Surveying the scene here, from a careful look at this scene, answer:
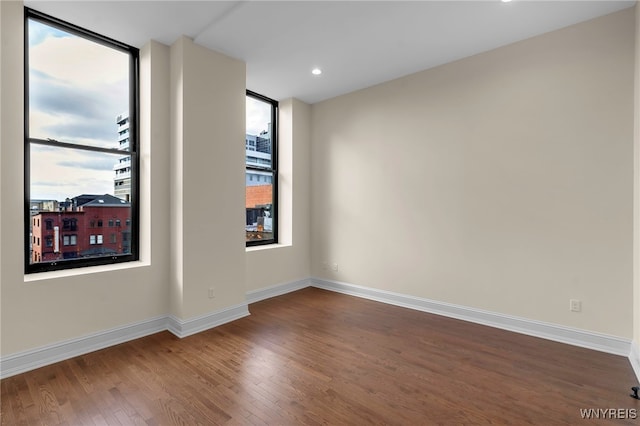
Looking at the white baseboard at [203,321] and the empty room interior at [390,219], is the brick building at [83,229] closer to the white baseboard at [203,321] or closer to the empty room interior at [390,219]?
the empty room interior at [390,219]

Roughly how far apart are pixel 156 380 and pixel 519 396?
2.78 meters

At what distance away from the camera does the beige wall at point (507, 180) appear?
9.41 ft

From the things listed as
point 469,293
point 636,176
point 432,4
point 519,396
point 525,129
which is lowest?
point 519,396

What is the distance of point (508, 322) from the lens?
3.40 m

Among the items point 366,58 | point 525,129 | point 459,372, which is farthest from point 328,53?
point 459,372

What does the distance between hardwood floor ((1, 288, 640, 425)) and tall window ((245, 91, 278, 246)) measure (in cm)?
185

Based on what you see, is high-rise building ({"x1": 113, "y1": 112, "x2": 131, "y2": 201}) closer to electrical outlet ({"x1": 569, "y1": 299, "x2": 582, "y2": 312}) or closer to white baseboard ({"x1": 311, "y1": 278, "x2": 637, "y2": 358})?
white baseboard ({"x1": 311, "y1": 278, "x2": 637, "y2": 358})

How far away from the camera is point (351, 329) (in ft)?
11.3

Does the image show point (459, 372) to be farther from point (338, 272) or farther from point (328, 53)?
point (328, 53)

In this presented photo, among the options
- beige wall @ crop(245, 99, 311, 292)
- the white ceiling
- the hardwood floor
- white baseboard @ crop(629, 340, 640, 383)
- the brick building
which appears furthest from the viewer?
beige wall @ crop(245, 99, 311, 292)

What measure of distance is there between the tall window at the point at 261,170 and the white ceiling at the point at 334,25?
111 cm

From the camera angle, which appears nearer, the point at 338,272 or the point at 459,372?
the point at 459,372

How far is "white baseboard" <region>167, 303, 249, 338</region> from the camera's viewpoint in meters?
3.26

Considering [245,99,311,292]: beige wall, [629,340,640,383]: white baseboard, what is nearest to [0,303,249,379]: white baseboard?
[245,99,311,292]: beige wall
